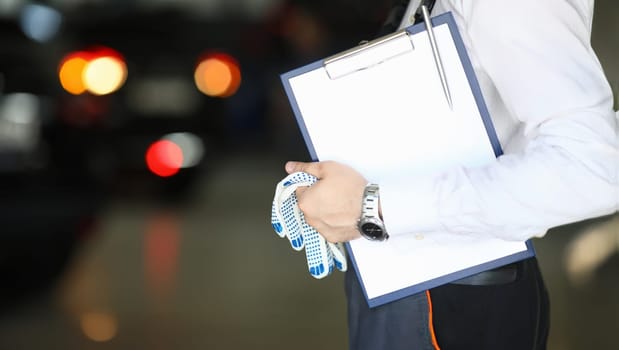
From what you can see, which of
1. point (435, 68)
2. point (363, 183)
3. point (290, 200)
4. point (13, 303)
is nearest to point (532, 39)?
point (435, 68)

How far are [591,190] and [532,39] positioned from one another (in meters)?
0.19

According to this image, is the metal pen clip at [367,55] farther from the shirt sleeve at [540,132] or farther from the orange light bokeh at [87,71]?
the orange light bokeh at [87,71]

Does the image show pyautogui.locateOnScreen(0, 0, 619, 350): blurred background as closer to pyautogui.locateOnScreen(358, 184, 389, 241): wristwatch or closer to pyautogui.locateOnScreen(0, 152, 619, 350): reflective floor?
pyautogui.locateOnScreen(0, 152, 619, 350): reflective floor

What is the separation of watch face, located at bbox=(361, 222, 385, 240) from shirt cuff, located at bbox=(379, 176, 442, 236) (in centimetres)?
1

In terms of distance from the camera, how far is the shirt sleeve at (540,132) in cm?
101

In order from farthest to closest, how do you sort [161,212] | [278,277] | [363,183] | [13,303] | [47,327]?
[161,212] → [278,277] → [13,303] → [47,327] → [363,183]

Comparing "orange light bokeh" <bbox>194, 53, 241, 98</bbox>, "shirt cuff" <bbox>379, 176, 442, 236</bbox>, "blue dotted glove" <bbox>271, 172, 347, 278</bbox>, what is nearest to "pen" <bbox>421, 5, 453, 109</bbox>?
"shirt cuff" <bbox>379, 176, 442, 236</bbox>

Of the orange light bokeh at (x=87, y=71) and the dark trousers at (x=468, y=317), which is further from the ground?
the orange light bokeh at (x=87, y=71)

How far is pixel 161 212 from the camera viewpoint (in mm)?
6508

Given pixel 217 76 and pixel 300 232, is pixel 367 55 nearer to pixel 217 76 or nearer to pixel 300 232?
pixel 300 232

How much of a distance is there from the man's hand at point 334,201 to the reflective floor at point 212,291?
274cm

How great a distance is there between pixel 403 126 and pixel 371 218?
0.14m

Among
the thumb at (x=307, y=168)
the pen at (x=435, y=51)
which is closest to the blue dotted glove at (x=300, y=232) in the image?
the thumb at (x=307, y=168)

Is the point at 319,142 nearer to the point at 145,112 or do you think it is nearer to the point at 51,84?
the point at 51,84
